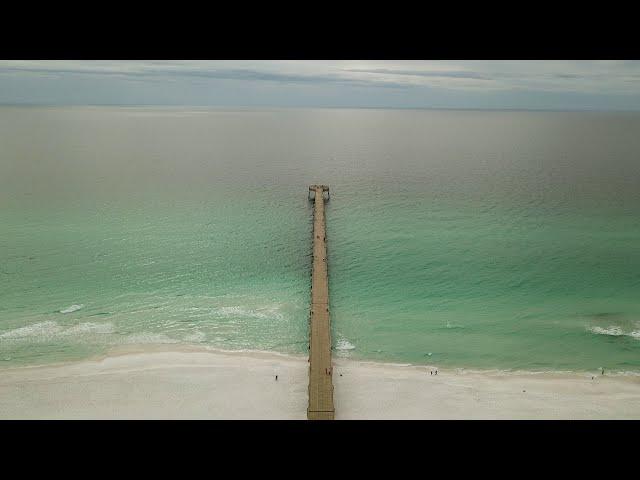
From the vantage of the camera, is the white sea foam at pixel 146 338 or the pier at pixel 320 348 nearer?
the pier at pixel 320 348

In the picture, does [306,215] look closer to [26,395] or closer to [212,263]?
[212,263]

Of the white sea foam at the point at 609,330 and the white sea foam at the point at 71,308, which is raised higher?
the white sea foam at the point at 71,308

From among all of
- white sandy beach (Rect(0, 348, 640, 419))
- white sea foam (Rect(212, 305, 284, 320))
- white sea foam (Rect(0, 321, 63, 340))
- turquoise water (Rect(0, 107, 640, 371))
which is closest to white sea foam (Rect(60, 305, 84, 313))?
turquoise water (Rect(0, 107, 640, 371))

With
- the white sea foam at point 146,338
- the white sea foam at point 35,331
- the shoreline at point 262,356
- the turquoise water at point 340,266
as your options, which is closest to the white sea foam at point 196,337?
the turquoise water at point 340,266

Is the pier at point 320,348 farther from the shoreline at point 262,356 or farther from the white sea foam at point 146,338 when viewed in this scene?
the white sea foam at point 146,338

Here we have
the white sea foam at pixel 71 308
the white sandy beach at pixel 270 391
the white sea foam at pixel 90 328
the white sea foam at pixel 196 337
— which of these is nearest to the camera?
the white sandy beach at pixel 270 391

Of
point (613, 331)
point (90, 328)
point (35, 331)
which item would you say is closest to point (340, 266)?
point (90, 328)

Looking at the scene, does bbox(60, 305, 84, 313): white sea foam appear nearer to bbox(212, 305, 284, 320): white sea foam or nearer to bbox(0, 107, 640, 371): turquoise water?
bbox(0, 107, 640, 371): turquoise water
